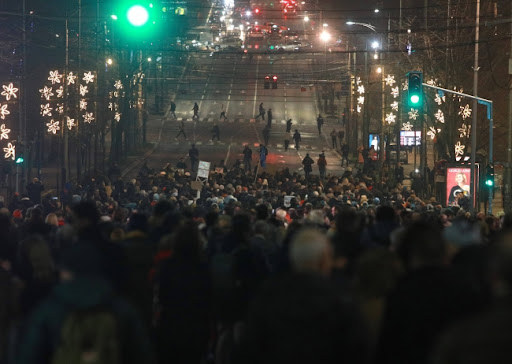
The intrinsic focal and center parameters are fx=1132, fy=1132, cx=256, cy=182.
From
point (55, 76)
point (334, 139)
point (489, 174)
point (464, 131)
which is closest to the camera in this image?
point (489, 174)

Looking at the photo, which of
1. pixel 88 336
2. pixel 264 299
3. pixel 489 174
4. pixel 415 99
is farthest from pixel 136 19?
pixel 489 174

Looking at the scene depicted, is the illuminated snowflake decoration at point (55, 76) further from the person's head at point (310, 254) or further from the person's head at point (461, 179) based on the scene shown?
the person's head at point (310, 254)

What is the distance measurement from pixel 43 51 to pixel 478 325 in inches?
2941

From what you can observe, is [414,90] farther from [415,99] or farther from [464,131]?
[464,131]

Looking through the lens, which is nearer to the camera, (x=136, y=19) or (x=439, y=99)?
(x=136, y=19)

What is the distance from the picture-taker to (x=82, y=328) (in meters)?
6.23

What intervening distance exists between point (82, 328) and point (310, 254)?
52.0 inches

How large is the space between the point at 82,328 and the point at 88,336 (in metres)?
0.07

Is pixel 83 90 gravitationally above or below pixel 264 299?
above

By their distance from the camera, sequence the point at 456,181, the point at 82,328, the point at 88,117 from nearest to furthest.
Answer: the point at 82,328
the point at 456,181
the point at 88,117

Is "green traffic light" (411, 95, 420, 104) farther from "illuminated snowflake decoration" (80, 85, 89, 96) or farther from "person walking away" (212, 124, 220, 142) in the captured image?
"person walking away" (212, 124, 220, 142)

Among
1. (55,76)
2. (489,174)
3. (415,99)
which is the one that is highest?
(55,76)

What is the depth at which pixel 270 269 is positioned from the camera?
35.3ft

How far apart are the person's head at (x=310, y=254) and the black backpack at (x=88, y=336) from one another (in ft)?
3.51
